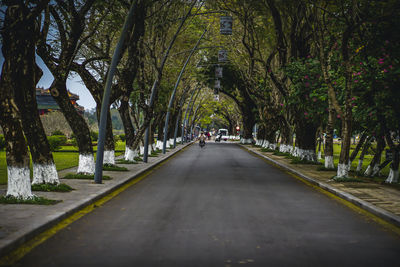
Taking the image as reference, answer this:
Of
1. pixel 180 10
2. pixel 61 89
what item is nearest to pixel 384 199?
pixel 61 89

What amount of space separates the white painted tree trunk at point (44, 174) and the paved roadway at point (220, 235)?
1.78 metres

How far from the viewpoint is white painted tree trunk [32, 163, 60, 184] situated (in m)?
12.8

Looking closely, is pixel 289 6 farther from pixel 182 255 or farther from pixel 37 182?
pixel 182 255

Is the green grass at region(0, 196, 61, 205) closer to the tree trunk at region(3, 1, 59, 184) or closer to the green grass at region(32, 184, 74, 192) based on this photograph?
the tree trunk at region(3, 1, 59, 184)

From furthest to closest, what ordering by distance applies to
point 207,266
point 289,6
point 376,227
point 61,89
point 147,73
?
1. point 147,73
2. point 289,6
3. point 61,89
4. point 376,227
5. point 207,266

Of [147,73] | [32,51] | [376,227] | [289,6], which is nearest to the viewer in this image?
[376,227]

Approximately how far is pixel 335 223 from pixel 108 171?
12.1 m

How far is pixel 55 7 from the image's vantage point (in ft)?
53.5

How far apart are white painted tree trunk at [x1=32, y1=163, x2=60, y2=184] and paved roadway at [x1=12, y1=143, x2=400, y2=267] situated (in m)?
1.78

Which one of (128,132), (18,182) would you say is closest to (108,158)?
(128,132)

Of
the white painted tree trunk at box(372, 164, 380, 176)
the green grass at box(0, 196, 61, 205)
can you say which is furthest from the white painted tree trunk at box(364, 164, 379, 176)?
the green grass at box(0, 196, 61, 205)

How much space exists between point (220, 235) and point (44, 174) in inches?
259

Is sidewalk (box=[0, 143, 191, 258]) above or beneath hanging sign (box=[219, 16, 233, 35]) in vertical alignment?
beneath

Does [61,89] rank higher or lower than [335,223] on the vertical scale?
higher
